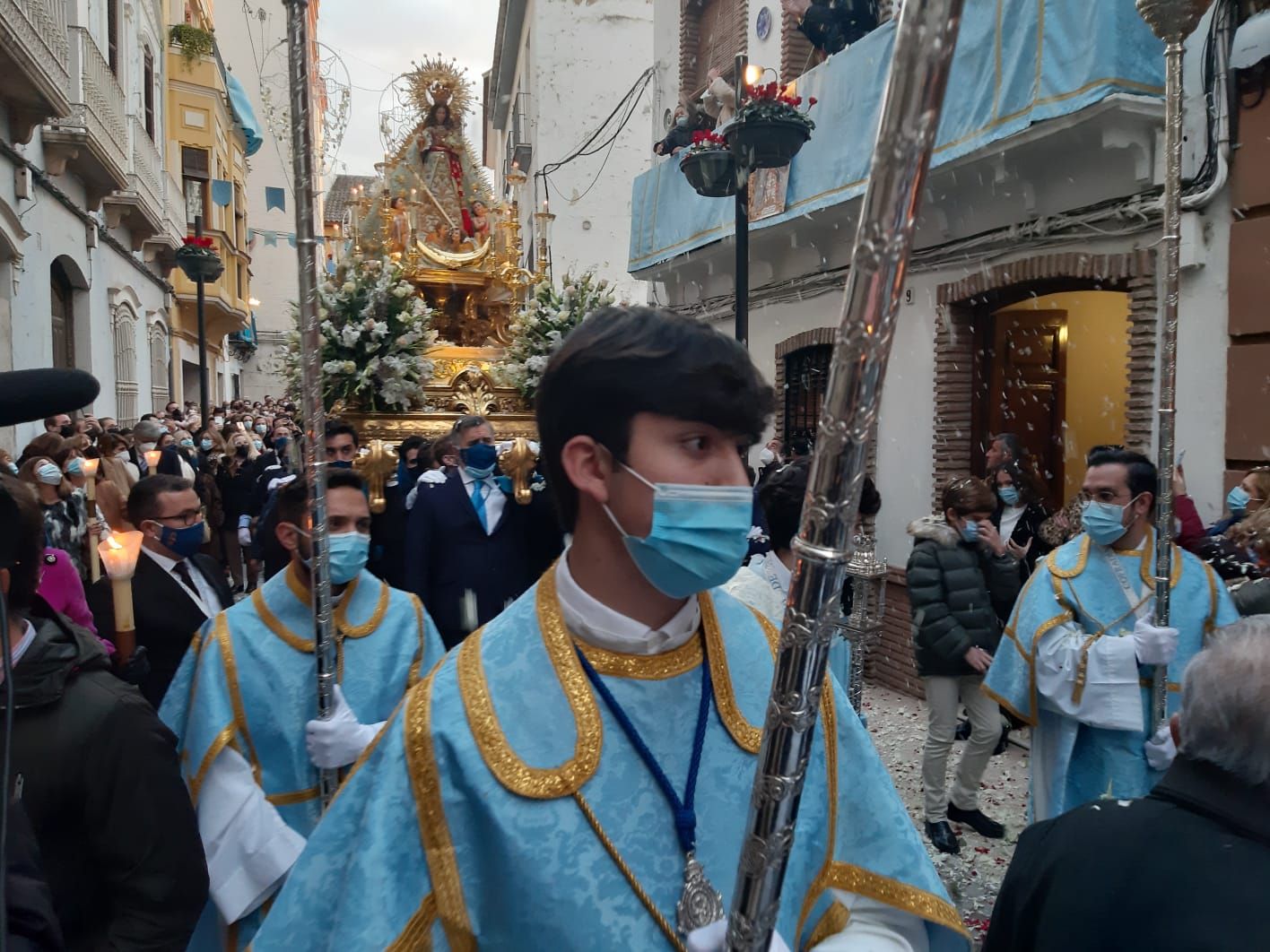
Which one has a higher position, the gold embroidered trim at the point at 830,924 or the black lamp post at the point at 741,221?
the black lamp post at the point at 741,221

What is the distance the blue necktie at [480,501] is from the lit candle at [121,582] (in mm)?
2470

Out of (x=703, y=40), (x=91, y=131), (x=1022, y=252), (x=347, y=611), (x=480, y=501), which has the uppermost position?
(x=703, y=40)

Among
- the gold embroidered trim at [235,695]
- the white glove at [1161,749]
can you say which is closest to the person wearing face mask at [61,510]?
the gold embroidered trim at [235,695]

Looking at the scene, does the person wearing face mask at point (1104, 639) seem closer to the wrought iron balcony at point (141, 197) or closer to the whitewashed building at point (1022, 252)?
the whitewashed building at point (1022, 252)

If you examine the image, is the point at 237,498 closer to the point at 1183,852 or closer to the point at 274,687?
the point at 274,687

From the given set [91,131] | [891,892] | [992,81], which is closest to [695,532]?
[891,892]

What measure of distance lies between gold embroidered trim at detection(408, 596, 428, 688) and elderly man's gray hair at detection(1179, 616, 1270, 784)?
2.21 m

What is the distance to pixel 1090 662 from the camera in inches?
147

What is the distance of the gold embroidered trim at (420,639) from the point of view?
3182 millimetres

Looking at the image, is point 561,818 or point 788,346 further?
Answer: point 788,346

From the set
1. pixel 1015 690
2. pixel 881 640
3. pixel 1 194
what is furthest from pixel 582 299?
pixel 1 194

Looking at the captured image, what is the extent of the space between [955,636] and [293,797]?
3458mm

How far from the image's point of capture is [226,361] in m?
34.8

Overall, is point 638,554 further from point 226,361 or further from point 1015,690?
point 226,361
